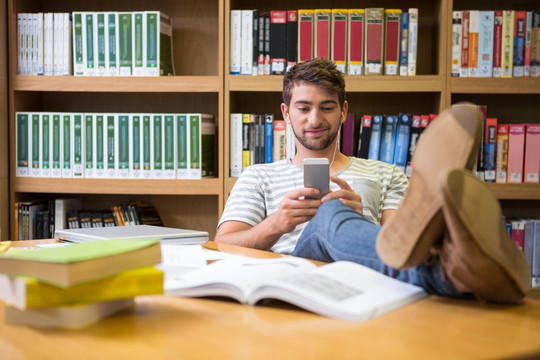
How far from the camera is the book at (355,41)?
89.1 inches

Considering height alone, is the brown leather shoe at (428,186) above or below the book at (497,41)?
below

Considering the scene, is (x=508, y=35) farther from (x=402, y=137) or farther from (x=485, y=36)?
(x=402, y=137)

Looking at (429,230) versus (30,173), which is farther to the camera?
(30,173)

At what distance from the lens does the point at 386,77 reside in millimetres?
2252

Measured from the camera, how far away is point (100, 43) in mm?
2328

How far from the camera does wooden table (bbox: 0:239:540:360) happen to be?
62cm

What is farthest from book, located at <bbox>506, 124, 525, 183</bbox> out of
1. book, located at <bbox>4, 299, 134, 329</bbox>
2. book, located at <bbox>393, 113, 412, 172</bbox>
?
book, located at <bbox>4, 299, 134, 329</bbox>

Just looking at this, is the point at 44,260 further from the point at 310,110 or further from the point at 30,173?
the point at 30,173

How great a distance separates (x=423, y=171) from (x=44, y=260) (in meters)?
0.51

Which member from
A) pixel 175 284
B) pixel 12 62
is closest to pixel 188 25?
pixel 12 62

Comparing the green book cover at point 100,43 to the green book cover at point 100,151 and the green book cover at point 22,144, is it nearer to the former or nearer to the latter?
the green book cover at point 100,151

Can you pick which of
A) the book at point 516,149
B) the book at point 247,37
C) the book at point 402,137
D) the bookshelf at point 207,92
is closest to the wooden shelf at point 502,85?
the bookshelf at point 207,92

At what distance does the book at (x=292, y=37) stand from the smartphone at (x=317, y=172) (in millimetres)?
976

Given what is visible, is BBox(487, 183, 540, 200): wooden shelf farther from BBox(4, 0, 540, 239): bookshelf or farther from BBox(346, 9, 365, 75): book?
BBox(346, 9, 365, 75): book
